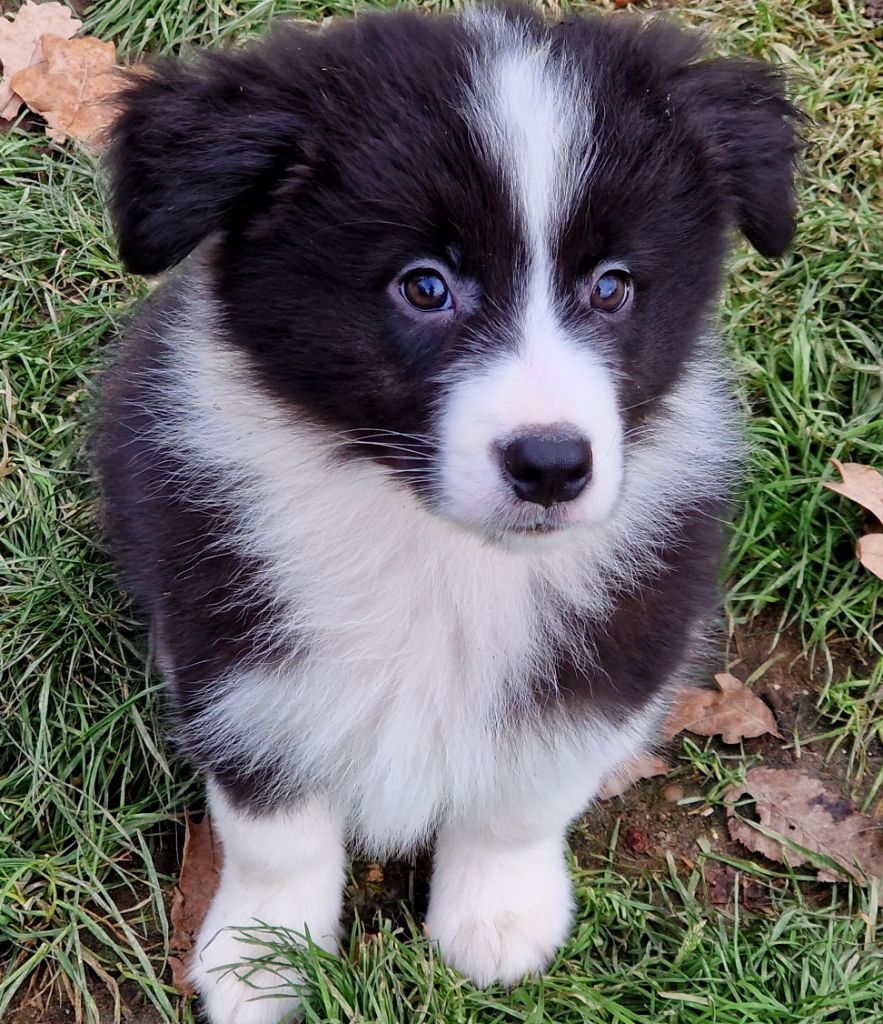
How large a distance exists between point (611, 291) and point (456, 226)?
1.09 ft

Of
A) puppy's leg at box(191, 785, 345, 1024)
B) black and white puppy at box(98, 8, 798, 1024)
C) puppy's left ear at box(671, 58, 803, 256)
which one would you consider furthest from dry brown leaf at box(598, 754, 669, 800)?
puppy's left ear at box(671, 58, 803, 256)

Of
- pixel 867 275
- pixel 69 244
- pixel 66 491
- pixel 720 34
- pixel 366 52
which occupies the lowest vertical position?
pixel 66 491

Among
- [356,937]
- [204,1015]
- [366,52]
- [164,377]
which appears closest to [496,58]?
[366,52]

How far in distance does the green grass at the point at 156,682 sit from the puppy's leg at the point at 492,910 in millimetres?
68

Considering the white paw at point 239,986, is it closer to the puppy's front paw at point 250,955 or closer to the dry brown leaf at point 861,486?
the puppy's front paw at point 250,955

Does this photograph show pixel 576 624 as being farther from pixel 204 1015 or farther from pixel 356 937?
pixel 204 1015

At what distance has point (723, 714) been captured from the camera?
3.71 meters

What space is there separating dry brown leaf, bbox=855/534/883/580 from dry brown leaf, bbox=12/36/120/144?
9.39 ft

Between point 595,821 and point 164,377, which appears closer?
point 164,377

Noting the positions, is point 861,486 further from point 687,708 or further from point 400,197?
point 400,197

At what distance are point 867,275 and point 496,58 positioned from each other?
2378mm

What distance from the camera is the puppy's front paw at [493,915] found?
3168 mm

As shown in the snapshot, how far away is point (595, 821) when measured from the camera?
3572 mm

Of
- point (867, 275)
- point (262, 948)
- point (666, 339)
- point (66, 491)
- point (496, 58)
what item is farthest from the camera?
point (867, 275)
